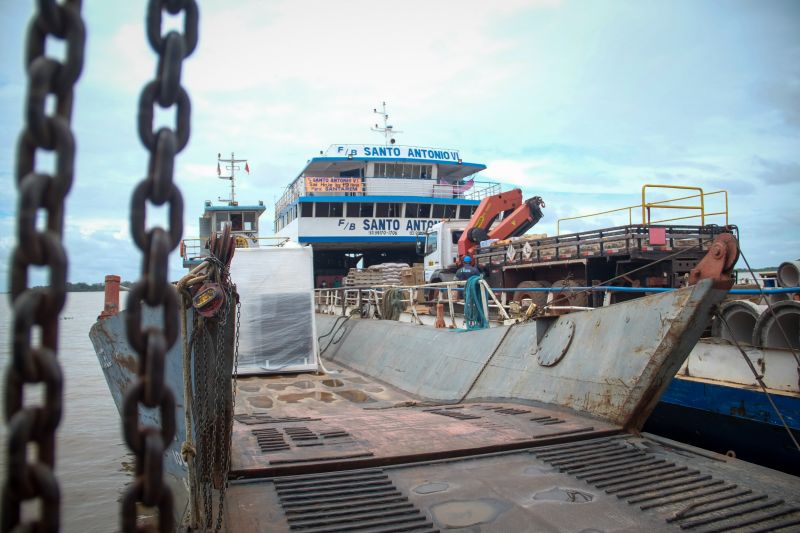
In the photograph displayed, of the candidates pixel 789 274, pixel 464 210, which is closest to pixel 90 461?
pixel 789 274

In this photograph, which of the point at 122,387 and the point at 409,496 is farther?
the point at 122,387

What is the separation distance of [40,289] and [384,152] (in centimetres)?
2812

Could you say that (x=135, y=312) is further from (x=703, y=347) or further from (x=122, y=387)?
(x=703, y=347)

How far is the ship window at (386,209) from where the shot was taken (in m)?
28.1

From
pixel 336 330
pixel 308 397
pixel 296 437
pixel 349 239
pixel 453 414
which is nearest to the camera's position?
pixel 296 437

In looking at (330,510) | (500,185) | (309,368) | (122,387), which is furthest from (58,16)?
(500,185)

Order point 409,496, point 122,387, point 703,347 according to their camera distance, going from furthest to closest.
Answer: point 703,347 < point 122,387 < point 409,496

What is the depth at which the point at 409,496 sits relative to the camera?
4180mm

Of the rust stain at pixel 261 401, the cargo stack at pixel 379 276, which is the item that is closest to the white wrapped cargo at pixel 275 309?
the rust stain at pixel 261 401

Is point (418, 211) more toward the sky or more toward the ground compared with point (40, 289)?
more toward the sky

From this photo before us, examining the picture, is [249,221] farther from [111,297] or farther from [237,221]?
[111,297]

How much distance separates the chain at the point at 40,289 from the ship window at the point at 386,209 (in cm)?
2678

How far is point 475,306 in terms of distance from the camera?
9688 mm

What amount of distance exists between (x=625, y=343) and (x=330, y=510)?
329 centimetres
